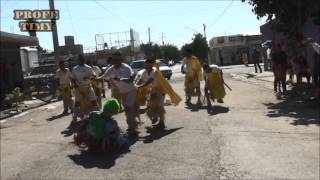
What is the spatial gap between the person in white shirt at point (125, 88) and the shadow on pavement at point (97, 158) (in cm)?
105

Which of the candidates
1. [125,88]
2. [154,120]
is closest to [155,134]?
[154,120]

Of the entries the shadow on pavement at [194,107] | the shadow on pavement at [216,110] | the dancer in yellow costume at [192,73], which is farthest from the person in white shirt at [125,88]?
the dancer in yellow costume at [192,73]

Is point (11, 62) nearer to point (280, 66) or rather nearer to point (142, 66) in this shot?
point (142, 66)

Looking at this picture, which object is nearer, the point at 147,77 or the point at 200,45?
the point at 147,77

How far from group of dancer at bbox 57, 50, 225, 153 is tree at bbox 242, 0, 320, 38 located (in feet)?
10.4

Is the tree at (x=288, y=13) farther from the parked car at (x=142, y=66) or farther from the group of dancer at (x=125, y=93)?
the parked car at (x=142, y=66)

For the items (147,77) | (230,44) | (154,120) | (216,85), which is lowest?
(154,120)

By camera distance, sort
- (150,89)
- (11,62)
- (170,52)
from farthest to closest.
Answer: (170,52) < (11,62) < (150,89)

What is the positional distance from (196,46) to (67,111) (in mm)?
65584

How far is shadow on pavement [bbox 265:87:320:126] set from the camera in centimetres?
1348

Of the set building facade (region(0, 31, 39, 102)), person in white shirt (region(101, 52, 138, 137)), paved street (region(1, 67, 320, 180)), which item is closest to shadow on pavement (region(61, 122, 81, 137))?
paved street (region(1, 67, 320, 180))

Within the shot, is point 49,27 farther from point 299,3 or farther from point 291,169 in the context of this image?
point 291,169

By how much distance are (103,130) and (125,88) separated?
1731mm

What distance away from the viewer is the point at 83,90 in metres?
14.8
